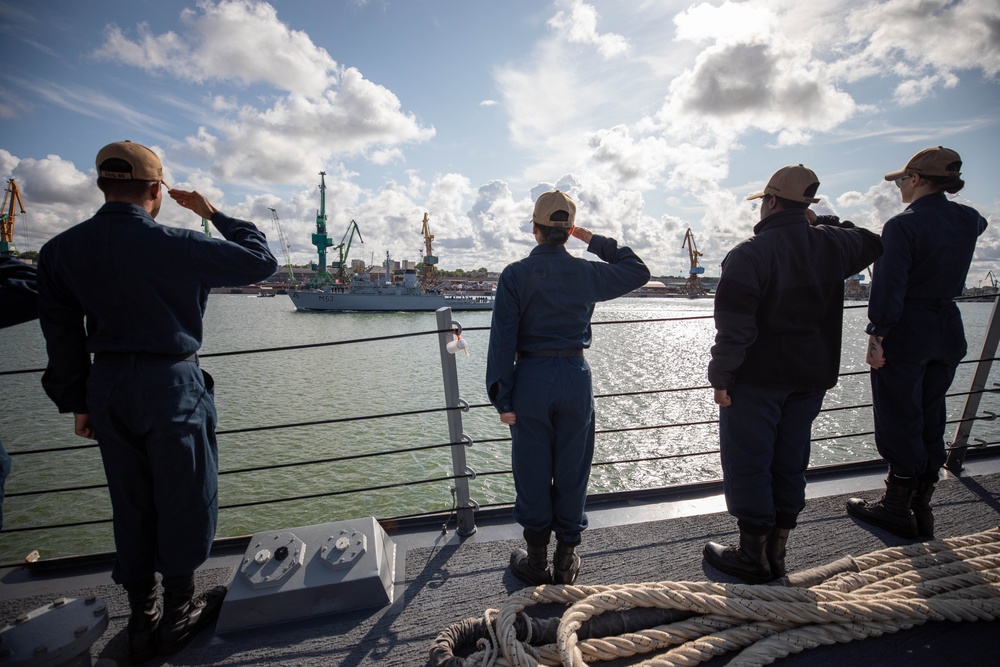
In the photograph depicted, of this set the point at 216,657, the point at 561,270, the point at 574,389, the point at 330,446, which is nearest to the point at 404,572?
the point at 216,657

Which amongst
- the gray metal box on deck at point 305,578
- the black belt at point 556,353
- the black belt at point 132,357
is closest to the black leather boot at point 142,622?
the gray metal box on deck at point 305,578

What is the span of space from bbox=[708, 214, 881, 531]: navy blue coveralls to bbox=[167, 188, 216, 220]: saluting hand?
6.20 feet

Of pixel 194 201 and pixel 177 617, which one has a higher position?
pixel 194 201

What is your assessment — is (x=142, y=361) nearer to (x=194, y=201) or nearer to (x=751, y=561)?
(x=194, y=201)

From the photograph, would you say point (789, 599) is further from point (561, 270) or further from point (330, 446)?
point (330, 446)

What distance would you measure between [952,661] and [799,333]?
109cm

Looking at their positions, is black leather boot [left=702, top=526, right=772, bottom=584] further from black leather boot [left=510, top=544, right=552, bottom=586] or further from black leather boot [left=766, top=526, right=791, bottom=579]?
black leather boot [left=510, top=544, right=552, bottom=586]

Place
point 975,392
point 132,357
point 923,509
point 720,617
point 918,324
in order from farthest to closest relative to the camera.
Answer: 1. point 975,392
2. point 923,509
3. point 918,324
4. point 720,617
5. point 132,357

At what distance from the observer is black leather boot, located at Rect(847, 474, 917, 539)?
2.20 m

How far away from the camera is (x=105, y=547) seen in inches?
199

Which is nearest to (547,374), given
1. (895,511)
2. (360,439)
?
(895,511)

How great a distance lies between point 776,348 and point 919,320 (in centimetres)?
89

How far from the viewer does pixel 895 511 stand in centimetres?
224

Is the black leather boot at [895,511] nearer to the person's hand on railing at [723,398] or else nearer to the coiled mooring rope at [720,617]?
the coiled mooring rope at [720,617]
